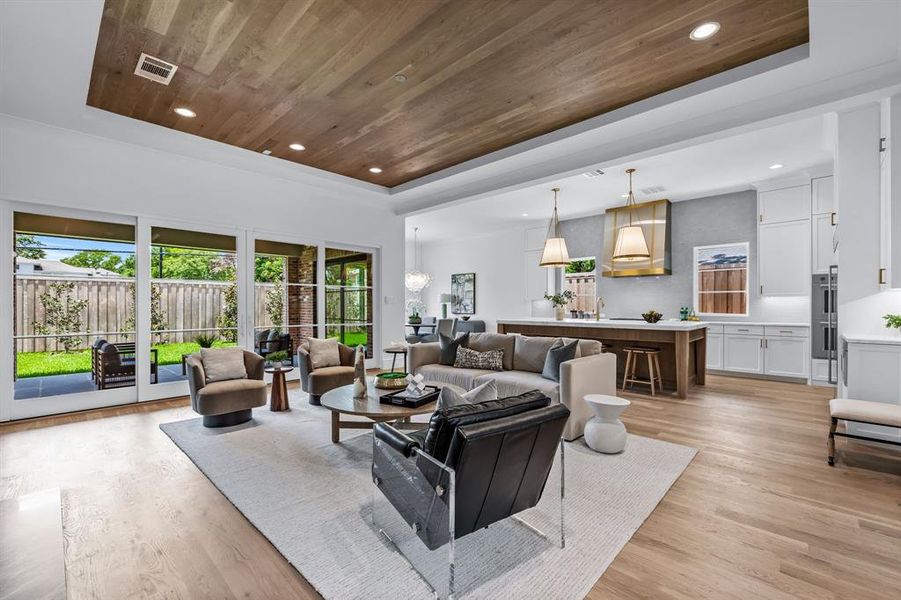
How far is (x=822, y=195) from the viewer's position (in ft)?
19.0

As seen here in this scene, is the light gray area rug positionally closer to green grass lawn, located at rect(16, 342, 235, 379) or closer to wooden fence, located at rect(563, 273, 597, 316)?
green grass lawn, located at rect(16, 342, 235, 379)

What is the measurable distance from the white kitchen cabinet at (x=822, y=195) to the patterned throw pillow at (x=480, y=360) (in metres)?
5.09

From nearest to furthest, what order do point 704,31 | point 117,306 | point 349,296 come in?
point 704,31 < point 117,306 < point 349,296

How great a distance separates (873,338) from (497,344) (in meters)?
3.35

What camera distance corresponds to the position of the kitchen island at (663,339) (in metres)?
5.19

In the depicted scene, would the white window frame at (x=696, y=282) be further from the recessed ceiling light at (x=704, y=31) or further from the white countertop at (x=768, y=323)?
the recessed ceiling light at (x=704, y=31)

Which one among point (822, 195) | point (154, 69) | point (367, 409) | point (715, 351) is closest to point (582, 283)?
point (715, 351)

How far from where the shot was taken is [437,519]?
→ 1.79 metres

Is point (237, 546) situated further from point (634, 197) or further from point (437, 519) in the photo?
point (634, 197)

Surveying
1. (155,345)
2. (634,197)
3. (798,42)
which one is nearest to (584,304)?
(634,197)

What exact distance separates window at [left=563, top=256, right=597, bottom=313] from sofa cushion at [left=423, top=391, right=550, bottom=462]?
7.20 m

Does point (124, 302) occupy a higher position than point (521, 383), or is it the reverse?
point (124, 302)

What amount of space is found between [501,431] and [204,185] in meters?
5.29

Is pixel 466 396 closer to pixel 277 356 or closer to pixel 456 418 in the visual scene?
pixel 456 418
